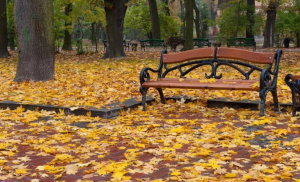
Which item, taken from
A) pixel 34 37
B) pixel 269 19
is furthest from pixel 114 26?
pixel 269 19

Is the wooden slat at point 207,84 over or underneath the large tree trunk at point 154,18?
underneath

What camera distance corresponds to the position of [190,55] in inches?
322

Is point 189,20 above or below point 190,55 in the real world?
above

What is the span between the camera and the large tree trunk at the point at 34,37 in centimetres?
1073

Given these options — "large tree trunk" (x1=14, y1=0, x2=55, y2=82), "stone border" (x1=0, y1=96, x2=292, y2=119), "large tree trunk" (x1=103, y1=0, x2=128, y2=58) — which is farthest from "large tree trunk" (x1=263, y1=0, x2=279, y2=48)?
"stone border" (x1=0, y1=96, x2=292, y2=119)

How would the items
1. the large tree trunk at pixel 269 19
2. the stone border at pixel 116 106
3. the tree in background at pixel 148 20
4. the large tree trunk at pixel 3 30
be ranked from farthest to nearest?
the tree in background at pixel 148 20, the large tree trunk at pixel 269 19, the large tree trunk at pixel 3 30, the stone border at pixel 116 106

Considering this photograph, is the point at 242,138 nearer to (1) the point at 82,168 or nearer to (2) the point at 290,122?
(2) the point at 290,122

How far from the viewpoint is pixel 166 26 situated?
3812cm

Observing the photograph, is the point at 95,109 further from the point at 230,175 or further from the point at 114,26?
the point at 114,26

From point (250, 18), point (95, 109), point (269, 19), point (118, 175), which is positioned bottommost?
point (118, 175)

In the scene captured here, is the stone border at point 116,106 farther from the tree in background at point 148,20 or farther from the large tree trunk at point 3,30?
the tree in background at point 148,20

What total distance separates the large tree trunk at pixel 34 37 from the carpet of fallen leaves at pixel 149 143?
2.26 m

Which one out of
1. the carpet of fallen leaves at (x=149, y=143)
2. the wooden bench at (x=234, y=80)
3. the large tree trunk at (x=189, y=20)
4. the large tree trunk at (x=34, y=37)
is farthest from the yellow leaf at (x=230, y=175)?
the large tree trunk at (x=189, y=20)

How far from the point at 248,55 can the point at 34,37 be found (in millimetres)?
5346
